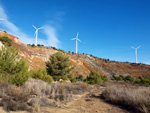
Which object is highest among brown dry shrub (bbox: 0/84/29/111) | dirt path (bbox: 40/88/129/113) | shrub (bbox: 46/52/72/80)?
shrub (bbox: 46/52/72/80)

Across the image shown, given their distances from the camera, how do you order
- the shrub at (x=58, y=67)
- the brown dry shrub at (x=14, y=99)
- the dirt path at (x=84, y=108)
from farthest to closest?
the shrub at (x=58, y=67) → the dirt path at (x=84, y=108) → the brown dry shrub at (x=14, y=99)

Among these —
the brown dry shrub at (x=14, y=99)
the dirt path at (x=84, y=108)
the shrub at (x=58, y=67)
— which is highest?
the shrub at (x=58, y=67)

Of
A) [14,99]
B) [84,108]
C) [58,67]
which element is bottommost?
[84,108]

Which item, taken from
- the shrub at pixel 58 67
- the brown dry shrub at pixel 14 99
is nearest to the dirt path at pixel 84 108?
the brown dry shrub at pixel 14 99

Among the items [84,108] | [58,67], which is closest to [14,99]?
A: [84,108]

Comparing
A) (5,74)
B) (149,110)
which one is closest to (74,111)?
(149,110)

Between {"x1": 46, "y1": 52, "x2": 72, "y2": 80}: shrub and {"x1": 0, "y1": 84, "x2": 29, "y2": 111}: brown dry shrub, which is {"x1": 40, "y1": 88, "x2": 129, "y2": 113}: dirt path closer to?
{"x1": 0, "y1": 84, "x2": 29, "y2": 111}: brown dry shrub

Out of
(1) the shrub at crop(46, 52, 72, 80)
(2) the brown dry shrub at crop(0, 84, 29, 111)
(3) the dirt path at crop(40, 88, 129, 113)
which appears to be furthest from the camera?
(1) the shrub at crop(46, 52, 72, 80)

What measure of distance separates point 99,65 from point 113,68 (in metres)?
8.78

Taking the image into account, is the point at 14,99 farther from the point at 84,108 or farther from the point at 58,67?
the point at 58,67

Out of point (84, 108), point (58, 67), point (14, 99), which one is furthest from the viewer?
Result: point (58, 67)

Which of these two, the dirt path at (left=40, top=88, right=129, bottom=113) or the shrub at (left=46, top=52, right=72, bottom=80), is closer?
the dirt path at (left=40, top=88, right=129, bottom=113)

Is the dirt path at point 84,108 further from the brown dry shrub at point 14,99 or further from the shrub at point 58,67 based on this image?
the shrub at point 58,67

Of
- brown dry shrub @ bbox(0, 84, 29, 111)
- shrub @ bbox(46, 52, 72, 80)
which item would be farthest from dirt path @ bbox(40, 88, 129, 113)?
shrub @ bbox(46, 52, 72, 80)
